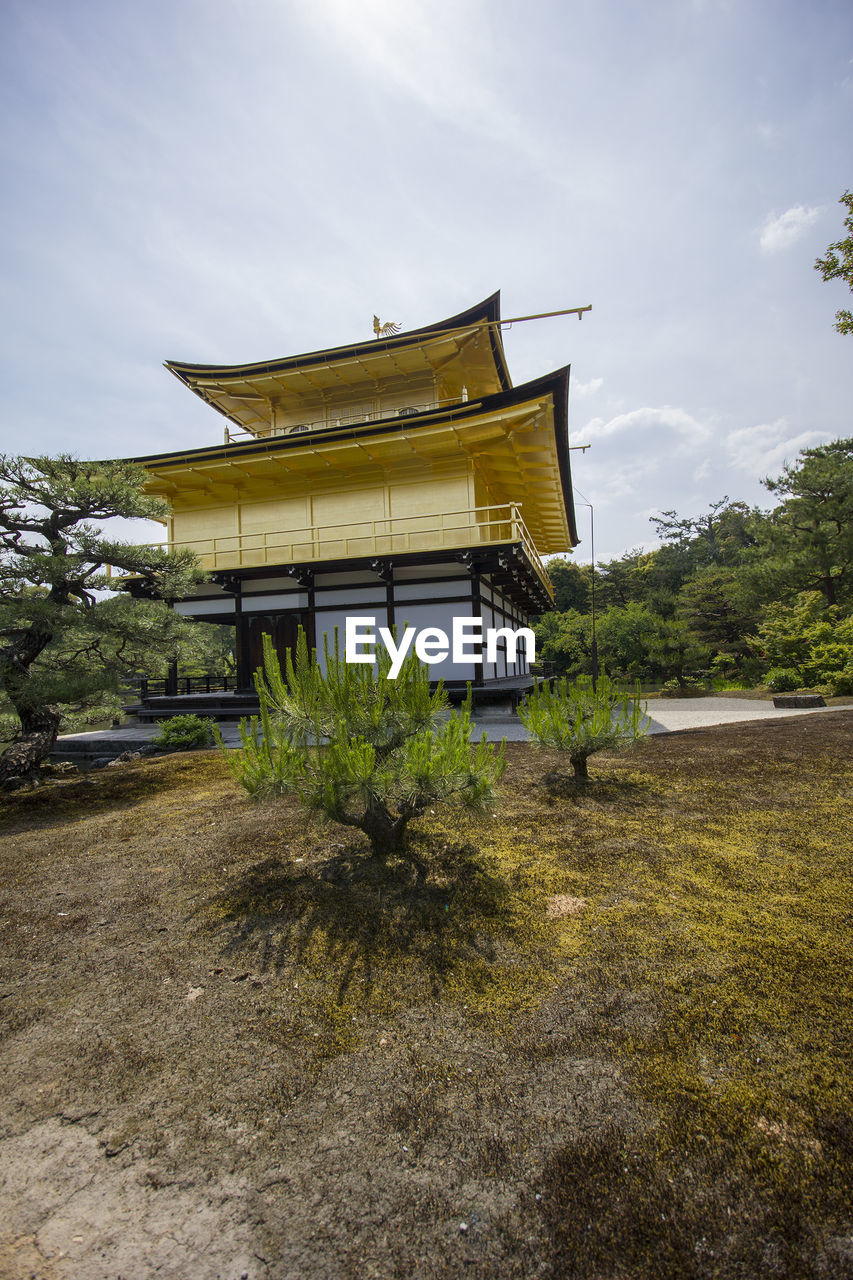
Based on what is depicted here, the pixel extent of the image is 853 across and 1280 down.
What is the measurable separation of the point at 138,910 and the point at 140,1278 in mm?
2874

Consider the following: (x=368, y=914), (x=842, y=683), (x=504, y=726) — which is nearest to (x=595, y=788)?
(x=368, y=914)

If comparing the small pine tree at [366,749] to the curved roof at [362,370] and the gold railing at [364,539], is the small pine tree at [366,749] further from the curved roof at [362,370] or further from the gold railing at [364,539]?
the curved roof at [362,370]

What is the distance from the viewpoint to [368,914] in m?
3.97

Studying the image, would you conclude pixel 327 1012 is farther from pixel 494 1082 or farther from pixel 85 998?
pixel 85 998

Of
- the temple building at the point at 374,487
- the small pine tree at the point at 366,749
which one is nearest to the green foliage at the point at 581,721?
the small pine tree at the point at 366,749

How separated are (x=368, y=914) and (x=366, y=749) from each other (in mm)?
1198

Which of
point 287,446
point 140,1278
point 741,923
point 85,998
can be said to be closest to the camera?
point 140,1278

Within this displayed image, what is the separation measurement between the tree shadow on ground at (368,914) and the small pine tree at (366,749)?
1.74 ft

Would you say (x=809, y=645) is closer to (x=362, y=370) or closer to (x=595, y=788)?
(x=595, y=788)

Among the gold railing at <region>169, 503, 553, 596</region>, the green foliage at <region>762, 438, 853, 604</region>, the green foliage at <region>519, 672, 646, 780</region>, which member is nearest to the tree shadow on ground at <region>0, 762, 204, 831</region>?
the green foliage at <region>519, 672, 646, 780</region>

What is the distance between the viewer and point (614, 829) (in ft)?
17.6

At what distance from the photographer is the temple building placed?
46.0 ft

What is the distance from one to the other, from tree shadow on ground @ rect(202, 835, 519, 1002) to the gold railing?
977 cm

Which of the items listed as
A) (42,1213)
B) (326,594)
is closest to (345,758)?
(42,1213)
